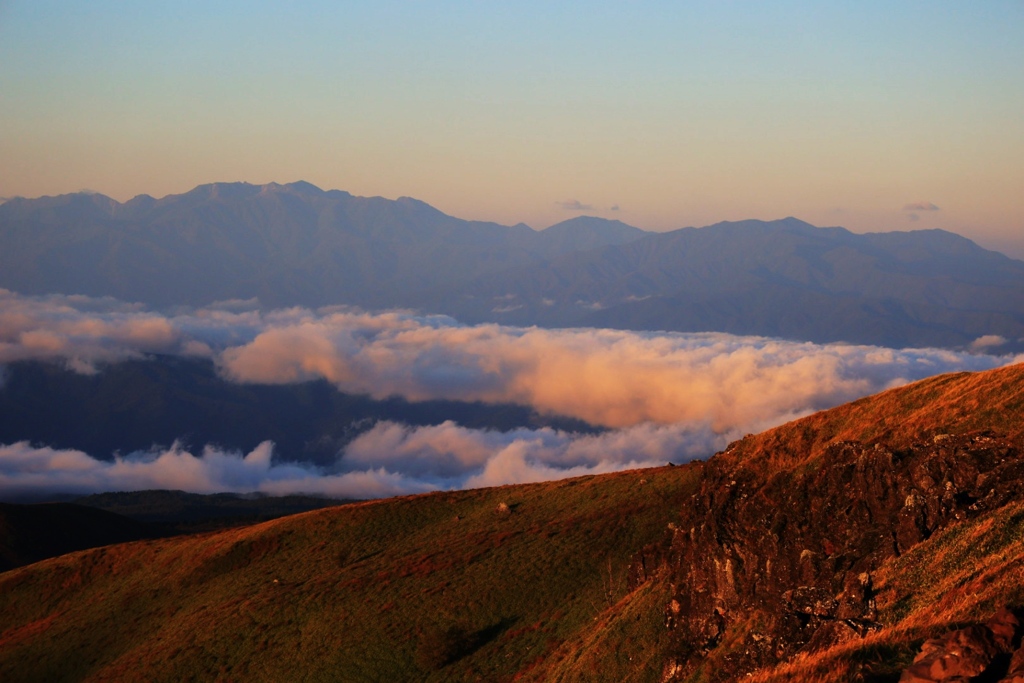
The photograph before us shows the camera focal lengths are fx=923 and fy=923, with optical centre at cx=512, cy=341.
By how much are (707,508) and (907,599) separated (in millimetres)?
21646

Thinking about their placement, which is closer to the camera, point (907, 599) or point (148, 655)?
point (907, 599)

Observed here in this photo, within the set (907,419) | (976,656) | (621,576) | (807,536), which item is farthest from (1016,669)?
(621,576)

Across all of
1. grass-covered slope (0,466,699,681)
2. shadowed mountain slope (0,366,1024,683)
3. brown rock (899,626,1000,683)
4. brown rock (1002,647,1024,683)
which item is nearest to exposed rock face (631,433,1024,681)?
shadowed mountain slope (0,366,1024,683)

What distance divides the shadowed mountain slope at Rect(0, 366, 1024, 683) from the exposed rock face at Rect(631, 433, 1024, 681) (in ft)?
0.37

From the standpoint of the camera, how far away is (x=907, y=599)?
31.3 m

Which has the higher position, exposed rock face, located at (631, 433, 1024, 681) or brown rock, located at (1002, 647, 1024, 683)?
brown rock, located at (1002, 647, 1024, 683)

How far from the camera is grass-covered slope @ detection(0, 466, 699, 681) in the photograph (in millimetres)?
69125

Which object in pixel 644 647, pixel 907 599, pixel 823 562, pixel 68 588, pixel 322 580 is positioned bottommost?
pixel 68 588

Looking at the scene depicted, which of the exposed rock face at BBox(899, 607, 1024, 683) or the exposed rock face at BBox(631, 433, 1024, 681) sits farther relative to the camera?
the exposed rock face at BBox(631, 433, 1024, 681)

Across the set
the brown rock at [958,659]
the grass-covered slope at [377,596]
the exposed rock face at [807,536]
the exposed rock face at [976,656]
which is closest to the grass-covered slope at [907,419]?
the exposed rock face at [807,536]

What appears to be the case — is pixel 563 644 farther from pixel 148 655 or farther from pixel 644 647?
pixel 148 655

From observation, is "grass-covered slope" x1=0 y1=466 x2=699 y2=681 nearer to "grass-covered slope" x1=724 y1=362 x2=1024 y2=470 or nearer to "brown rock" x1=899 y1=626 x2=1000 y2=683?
"grass-covered slope" x1=724 y1=362 x2=1024 y2=470

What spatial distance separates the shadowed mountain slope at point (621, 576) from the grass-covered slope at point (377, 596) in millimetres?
264

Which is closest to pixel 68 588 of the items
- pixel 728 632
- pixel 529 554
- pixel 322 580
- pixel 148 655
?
pixel 148 655
